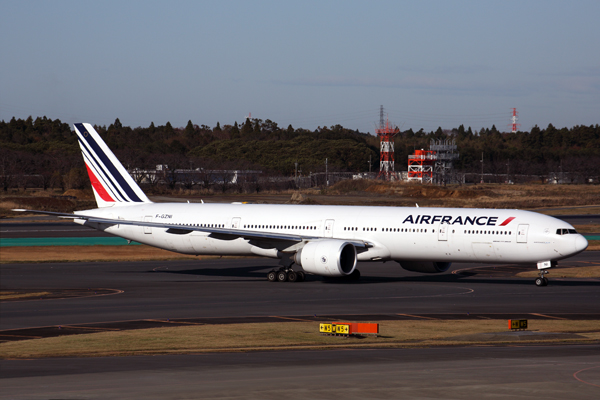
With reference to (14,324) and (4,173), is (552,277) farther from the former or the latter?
(4,173)

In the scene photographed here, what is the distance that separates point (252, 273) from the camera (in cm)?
5053

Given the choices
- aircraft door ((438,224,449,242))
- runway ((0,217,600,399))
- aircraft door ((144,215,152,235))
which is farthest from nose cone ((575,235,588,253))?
aircraft door ((144,215,152,235))

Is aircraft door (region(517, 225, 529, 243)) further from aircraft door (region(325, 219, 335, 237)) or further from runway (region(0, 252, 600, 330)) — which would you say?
aircraft door (region(325, 219, 335, 237))

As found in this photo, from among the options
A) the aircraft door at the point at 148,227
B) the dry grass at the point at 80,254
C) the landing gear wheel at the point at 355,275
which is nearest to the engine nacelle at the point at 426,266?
the landing gear wheel at the point at 355,275

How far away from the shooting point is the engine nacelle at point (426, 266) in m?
45.5

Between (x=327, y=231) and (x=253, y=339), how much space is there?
66.4 feet

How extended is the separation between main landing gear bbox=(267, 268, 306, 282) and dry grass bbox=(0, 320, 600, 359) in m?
16.1

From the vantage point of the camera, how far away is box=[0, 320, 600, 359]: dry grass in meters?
23.6

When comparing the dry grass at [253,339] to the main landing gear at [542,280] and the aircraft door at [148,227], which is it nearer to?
the main landing gear at [542,280]

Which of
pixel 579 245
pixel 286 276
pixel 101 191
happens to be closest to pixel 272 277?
pixel 286 276

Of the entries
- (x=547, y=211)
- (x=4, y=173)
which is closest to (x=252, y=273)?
(x=547, y=211)

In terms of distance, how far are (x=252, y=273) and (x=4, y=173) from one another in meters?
112

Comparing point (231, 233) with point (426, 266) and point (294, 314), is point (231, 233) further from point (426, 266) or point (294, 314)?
point (294, 314)

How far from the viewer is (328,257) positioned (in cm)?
4200
